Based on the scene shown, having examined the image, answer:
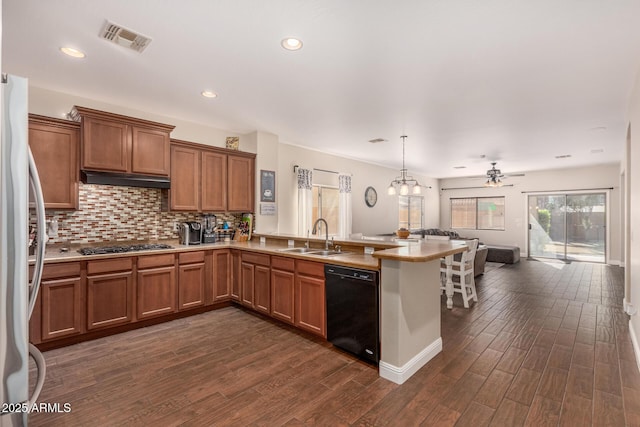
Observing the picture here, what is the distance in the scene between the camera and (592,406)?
6.91 ft

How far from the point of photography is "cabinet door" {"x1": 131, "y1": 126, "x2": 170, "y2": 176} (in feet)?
11.9

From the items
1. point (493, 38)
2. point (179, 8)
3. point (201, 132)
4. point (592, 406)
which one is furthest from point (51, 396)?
point (493, 38)

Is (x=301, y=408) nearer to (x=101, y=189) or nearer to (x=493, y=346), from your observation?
(x=493, y=346)

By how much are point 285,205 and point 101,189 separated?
2758 millimetres

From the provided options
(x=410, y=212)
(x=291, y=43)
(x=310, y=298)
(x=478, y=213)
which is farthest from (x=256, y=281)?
(x=478, y=213)

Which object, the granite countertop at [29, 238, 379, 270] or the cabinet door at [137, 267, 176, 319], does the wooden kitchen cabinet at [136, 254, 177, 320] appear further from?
the granite countertop at [29, 238, 379, 270]

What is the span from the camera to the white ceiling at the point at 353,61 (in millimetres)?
2043

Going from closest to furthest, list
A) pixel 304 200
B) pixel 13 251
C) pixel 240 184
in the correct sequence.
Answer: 1. pixel 13 251
2. pixel 240 184
3. pixel 304 200

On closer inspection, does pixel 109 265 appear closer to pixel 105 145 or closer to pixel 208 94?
pixel 105 145

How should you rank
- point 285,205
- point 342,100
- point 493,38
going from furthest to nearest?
point 285,205
point 342,100
point 493,38

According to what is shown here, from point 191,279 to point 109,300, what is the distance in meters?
0.87

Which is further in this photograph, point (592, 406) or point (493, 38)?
point (493, 38)

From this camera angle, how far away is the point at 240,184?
4.73 meters

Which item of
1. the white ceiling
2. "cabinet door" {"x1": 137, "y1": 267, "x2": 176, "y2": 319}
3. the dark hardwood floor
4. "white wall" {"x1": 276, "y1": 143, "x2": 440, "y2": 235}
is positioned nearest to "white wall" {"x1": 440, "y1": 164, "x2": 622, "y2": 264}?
"white wall" {"x1": 276, "y1": 143, "x2": 440, "y2": 235}
